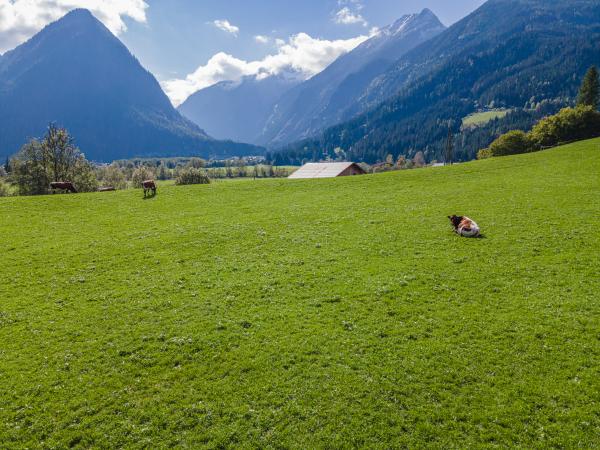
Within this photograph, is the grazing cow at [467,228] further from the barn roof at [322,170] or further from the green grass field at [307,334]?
the barn roof at [322,170]

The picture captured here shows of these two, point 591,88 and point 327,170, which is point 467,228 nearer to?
point 327,170

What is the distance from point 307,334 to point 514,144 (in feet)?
294

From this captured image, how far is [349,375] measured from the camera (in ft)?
43.1

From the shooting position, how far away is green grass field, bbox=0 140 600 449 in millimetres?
11258

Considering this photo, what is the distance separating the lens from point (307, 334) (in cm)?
1557

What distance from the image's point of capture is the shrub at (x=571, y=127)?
73.8m

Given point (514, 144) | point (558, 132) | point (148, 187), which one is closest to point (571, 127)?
point (558, 132)

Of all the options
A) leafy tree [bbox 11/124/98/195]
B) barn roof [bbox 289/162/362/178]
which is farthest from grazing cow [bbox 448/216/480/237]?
leafy tree [bbox 11/124/98/195]

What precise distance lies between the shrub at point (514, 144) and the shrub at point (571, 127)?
453 cm

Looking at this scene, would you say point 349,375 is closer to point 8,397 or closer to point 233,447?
point 233,447

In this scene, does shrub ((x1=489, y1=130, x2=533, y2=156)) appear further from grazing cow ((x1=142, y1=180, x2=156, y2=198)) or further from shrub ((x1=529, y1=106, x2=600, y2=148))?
grazing cow ((x1=142, y1=180, x2=156, y2=198))

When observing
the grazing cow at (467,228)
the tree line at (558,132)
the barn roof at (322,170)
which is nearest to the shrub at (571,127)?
the tree line at (558,132)

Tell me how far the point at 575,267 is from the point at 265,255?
19.7 metres

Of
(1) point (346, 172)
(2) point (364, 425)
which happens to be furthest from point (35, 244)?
(1) point (346, 172)
